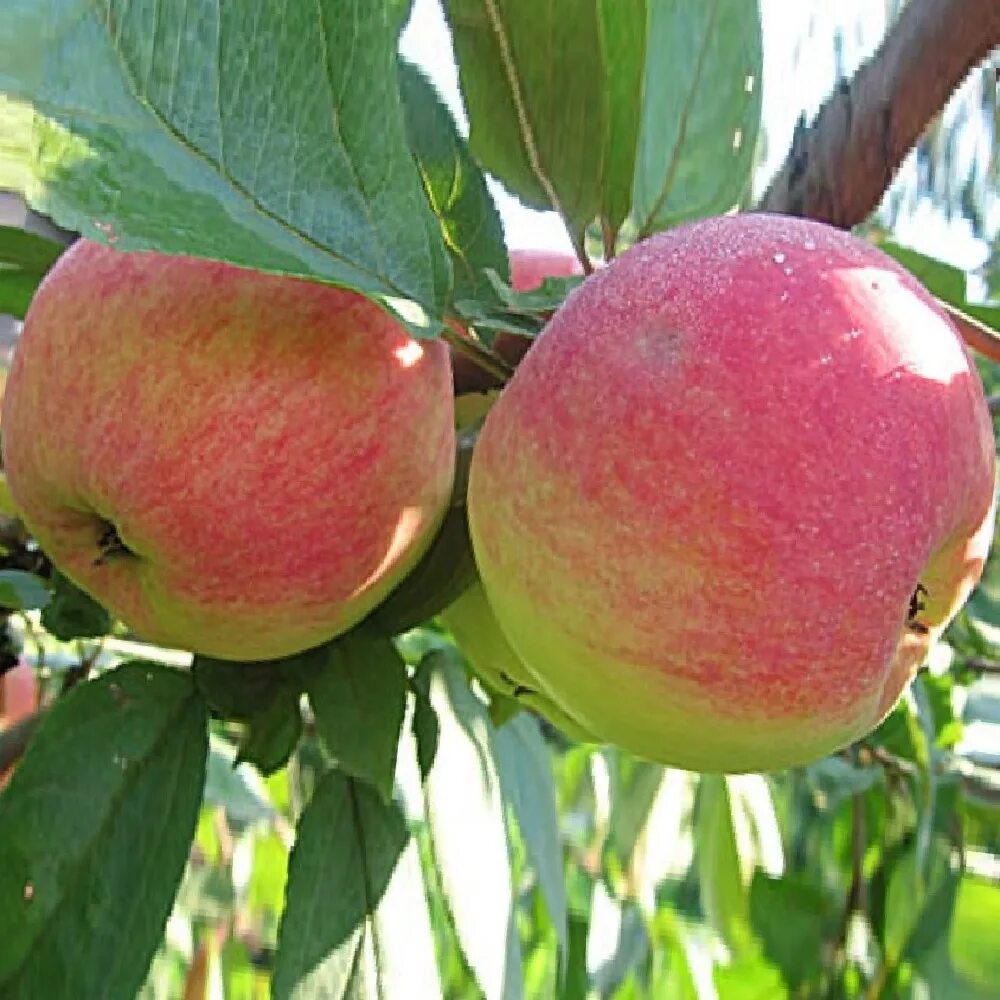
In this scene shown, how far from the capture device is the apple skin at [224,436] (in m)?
0.53

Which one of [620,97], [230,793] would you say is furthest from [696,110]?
[230,793]

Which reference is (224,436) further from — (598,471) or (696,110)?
(696,110)

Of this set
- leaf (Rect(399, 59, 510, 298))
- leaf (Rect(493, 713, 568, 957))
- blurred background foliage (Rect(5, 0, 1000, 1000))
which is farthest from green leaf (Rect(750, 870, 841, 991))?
leaf (Rect(399, 59, 510, 298))

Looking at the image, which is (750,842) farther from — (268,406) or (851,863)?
(268,406)

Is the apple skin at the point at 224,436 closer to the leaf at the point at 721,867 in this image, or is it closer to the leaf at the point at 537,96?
the leaf at the point at 537,96

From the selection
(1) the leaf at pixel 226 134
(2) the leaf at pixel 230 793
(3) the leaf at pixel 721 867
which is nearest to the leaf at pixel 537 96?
(1) the leaf at pixel 226 134

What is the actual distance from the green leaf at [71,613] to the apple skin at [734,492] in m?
0.28

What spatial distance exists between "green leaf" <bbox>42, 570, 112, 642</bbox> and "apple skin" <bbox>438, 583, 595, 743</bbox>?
181 millimetres

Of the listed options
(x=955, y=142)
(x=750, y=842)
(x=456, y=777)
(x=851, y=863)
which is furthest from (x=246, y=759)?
(x=955, y=142)

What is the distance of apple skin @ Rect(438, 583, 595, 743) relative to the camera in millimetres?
663

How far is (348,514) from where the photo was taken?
0.55 m

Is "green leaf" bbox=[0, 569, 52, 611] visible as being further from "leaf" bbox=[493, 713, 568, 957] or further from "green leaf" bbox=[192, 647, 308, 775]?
"leaf" bbox=[493, 713, 568, 957]

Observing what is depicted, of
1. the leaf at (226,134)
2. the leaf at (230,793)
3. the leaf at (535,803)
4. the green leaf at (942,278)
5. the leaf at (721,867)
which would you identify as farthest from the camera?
the leaf at (721,867)

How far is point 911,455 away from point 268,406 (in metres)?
0.24
